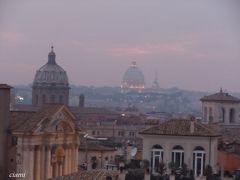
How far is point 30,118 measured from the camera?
17078mm

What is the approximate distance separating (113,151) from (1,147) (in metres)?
8.21

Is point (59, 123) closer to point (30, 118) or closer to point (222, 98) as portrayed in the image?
point (30, 118)

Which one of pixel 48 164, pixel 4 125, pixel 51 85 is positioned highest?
pixel 51 85

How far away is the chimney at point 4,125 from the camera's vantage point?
1628cm

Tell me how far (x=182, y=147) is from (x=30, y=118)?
14.0 feet

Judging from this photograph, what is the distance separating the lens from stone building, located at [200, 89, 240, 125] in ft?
116

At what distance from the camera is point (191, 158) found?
19.6 metres

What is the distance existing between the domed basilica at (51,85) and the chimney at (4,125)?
44.7 metres

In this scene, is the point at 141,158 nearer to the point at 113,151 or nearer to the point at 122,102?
the point at 113,151

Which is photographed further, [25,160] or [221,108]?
[221,108]

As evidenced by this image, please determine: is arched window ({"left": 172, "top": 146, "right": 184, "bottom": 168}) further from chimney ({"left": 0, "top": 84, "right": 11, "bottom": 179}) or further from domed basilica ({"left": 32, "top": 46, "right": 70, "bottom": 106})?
domed basilica ({"left": 32, "top": 46, "right": 70, "bottom": 106})

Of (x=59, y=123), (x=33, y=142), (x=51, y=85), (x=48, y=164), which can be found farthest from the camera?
(x=51, y=85)

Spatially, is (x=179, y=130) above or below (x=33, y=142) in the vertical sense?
above

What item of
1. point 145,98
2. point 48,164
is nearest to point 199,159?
point 48,164
